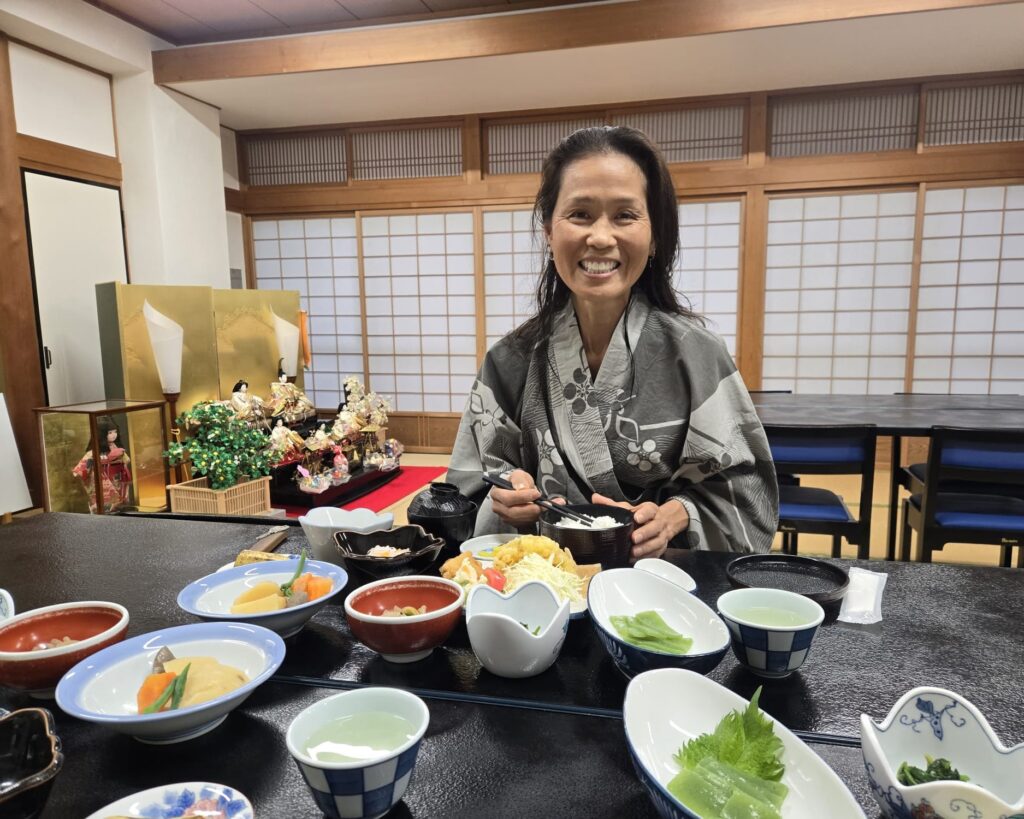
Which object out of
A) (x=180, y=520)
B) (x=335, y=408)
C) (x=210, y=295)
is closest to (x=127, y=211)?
(x=210, y=295)

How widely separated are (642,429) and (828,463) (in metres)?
1.63

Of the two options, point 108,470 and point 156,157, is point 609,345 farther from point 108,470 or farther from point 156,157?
point 156,157

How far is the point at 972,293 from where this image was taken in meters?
5.43

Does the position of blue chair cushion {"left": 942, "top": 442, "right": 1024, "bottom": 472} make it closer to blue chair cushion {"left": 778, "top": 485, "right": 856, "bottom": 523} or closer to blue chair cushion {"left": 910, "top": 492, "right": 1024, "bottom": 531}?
blue chair cushion {"left": 910, "top": 492, "right": 1024, "bottom": 531}

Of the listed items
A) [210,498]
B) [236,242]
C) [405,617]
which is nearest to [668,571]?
[405,617]

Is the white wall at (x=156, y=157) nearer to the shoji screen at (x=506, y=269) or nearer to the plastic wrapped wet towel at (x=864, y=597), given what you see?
the shoji screen at (x=506, y=269)

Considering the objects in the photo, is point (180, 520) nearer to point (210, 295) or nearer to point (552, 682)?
point (552, 682)

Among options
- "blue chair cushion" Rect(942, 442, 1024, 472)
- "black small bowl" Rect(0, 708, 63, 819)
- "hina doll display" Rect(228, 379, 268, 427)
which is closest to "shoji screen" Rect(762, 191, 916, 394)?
"blue chair cushion" Rect(942, 442, 1024, 472)

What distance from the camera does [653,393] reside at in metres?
1.59

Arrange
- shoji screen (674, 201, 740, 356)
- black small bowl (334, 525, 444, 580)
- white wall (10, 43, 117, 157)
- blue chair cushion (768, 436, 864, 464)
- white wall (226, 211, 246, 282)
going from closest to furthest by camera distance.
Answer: black small bowl (334, 525, 444, 580) → blue chair cushion (768, 436, 864, 464) → white wall (10, 43, 117, 157) → shoji screen (674, 201, 740, 356) → white wall (226, 211, 246, 282)

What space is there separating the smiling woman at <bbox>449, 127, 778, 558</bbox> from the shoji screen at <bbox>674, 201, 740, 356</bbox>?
4.37 meters

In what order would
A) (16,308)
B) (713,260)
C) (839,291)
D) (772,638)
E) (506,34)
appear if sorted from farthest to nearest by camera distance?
(713,260)
(839,291)
(506,34)
(16,308)
(772,638)

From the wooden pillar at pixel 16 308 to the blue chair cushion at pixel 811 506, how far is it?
4.34 m

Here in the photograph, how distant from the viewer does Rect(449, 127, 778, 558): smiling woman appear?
4.95 feet
